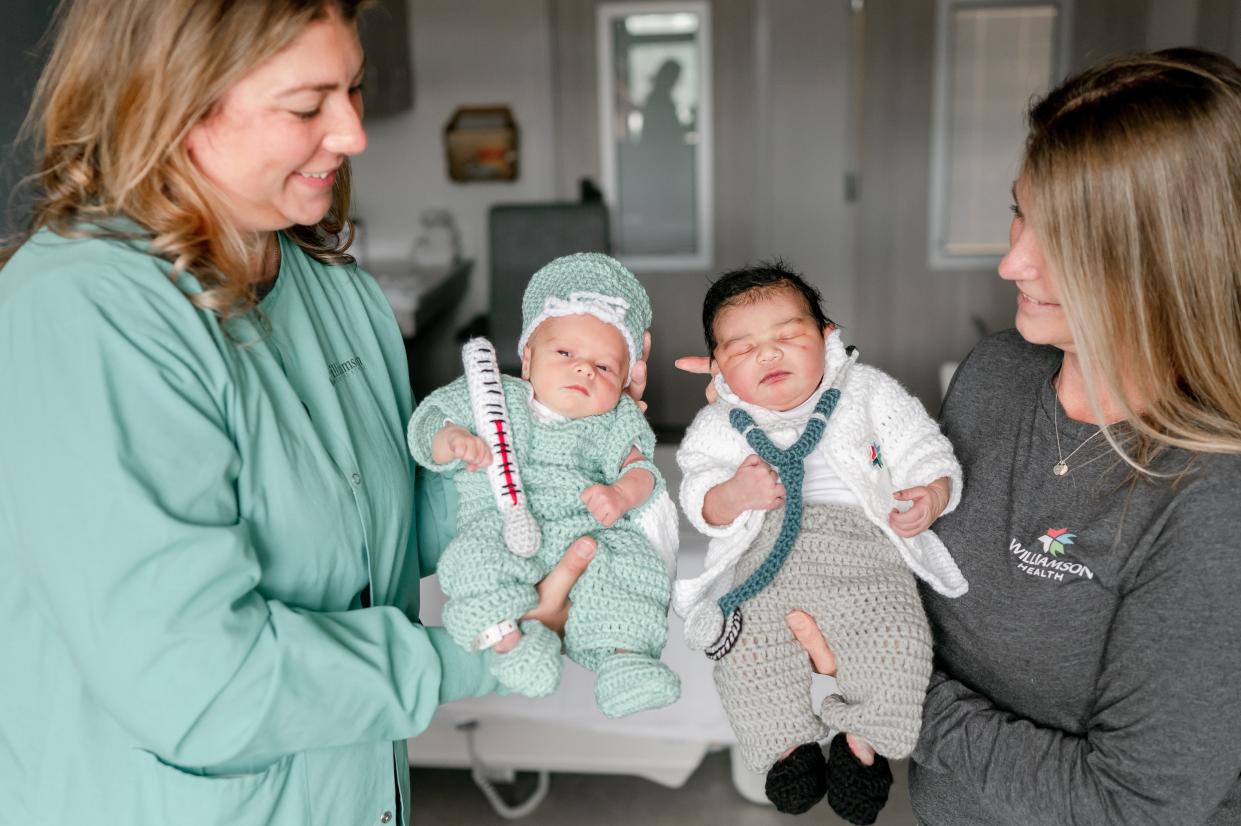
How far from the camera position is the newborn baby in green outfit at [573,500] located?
46.2 inches

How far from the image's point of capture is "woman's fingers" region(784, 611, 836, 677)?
1294 mm

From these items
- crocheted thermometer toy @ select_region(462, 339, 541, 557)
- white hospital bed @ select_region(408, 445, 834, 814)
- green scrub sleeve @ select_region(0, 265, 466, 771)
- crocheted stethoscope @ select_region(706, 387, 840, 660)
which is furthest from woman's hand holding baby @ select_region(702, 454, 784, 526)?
white hospital bed @ select_region(408, 445, 834, 814)

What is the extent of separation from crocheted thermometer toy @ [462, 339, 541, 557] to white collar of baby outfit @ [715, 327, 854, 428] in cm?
34

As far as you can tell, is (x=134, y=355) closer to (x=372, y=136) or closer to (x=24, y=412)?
(x=24, y=412)

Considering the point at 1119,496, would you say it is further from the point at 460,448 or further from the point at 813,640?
the point at 460,448

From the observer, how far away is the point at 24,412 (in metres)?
0.93

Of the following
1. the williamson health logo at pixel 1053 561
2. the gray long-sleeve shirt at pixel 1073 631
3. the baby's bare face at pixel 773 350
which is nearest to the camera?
the gray long-sleeve shirt at pixel 1073 631

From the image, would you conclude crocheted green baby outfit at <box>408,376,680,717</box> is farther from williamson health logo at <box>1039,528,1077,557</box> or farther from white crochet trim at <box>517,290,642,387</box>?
williamson health logo at <box>1039,528,1077,557</box>

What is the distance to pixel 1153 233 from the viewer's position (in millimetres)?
1079

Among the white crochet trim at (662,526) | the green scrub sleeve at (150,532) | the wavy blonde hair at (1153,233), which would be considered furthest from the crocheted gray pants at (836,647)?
the green scrub sleeve at (150,532)

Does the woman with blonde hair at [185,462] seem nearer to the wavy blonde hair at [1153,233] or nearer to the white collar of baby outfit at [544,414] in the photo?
the white collar of baby outfit at [544,414]

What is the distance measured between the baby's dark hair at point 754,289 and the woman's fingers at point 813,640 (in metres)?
0.37

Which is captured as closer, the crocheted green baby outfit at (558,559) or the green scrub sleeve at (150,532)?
the green scrub sleeve at (150,532)

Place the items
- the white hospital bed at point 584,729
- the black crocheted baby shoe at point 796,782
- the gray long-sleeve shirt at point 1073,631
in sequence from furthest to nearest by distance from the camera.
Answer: the white hospital bed at point 584,729 → the black crocheted baby shoe at point 796,782 → the gray long-sleeve shirt at point 1073,631
